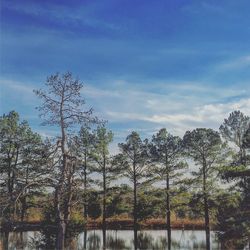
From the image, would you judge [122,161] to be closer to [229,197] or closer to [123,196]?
[123,196]

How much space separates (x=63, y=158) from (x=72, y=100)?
167 cm

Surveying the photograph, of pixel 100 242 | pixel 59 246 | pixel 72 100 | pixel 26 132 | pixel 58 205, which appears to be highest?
pixel 26 132

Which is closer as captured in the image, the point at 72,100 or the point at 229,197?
the point at 72,100

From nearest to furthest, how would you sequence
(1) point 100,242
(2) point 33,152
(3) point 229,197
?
(1) point 100,242, (3) point 229,197, (2) point 33,152

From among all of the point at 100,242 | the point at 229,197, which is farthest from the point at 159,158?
the point at 100,242

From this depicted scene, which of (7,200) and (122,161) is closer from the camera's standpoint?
(7,200)

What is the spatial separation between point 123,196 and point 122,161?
3.89 metres

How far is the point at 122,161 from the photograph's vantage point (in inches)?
1788

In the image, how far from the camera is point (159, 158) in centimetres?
4478

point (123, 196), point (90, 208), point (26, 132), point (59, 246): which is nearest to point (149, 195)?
point (123, 196)

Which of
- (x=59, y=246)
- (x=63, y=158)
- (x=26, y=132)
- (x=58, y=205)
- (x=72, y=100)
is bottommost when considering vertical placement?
(x=59, y=246)

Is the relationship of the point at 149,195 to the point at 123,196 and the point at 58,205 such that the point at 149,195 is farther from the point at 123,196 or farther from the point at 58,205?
the point at 58,205

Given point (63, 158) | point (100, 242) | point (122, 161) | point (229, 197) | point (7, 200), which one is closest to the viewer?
point (7, 200)

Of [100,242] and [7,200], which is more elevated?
[7,200]
